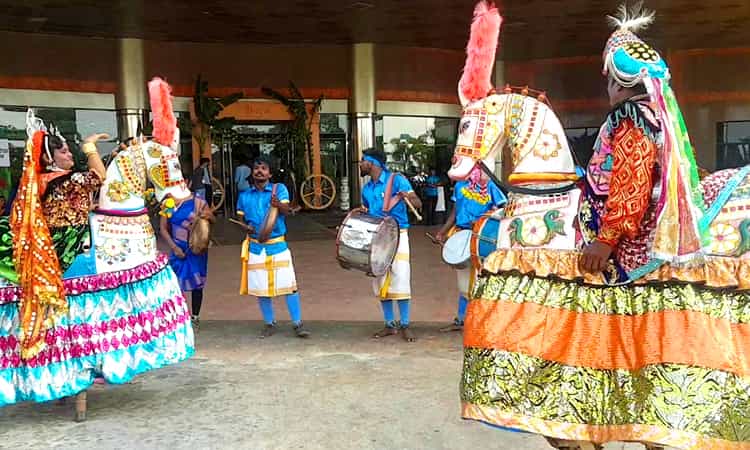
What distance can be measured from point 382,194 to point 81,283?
287 centimetres

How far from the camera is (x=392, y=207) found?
641cm

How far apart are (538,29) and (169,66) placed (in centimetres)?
945

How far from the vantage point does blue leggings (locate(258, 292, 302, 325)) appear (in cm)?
667

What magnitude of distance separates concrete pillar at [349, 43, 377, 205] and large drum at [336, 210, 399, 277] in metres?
12.3

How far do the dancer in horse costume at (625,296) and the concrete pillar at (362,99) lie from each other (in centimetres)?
1540

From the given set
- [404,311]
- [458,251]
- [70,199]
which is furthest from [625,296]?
[404,311]

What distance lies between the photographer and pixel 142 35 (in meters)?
16.9

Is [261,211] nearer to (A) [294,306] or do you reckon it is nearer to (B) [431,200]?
(A) [294,306]

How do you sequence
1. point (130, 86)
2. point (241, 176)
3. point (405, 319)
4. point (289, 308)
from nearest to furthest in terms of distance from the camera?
point (405, 319) < point (289, 308) < point (130, 86) < point (241, 176)

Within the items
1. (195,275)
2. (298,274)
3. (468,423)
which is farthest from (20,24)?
(468,423)

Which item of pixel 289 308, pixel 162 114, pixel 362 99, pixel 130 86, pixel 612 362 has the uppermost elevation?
pixel 130 86

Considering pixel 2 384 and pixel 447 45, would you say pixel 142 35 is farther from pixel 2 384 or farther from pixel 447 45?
pixel 2 384

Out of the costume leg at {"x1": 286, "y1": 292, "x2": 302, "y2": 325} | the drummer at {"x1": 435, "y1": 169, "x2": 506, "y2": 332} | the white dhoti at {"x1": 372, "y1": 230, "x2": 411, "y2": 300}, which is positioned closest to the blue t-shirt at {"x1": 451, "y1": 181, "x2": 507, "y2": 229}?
the drummer at {"x1": 435, "y1": 169, "x2": 506, "y2": 332}

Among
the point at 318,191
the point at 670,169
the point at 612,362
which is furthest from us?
the point at 318,191
